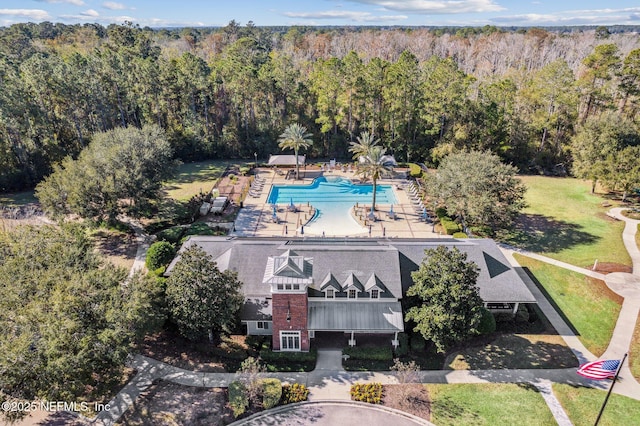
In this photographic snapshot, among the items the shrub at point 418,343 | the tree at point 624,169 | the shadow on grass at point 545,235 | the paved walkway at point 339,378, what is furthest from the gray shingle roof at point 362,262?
the tree at point 624,169

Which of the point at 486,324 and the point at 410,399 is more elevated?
the point at 486,324

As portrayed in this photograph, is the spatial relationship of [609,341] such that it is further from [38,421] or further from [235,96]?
[235,96]

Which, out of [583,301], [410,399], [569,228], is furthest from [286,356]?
[569,228]

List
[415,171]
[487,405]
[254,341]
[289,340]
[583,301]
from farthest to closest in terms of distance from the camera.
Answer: [415,171] → [583,301] → [254,341] → [289,340] → [487,405]

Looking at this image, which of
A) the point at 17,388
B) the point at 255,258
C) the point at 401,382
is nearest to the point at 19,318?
the point at 17,388

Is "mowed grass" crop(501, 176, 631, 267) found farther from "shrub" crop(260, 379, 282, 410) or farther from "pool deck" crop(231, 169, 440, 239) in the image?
"shrub" crop(260, 379, 282, 410)

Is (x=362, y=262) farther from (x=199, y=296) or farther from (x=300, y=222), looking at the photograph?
(x=300, y=222)
